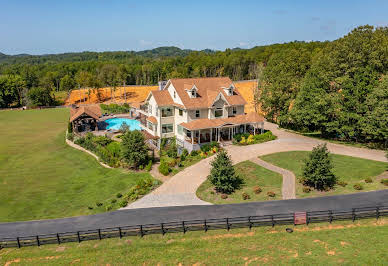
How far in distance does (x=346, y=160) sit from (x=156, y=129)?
98.6 ft

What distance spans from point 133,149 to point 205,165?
10480 mm

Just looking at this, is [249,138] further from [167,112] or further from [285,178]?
[167,112]

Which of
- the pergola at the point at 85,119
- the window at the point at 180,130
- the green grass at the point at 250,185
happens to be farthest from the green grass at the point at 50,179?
the window at the point at 180,130

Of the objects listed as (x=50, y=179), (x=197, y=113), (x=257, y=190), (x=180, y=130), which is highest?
(x=197, y=113)

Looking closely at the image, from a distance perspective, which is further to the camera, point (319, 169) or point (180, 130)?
point (180, 130)

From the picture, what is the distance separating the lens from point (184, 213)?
93.7 feet

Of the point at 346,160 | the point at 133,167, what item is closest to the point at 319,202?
the point at 346,160

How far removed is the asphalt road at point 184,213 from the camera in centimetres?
2712

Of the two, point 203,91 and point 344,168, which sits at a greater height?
point 203,91

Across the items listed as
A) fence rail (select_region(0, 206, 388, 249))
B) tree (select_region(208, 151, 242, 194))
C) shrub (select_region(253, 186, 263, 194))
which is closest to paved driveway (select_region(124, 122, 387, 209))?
tree (select_region(208, 151, 242, 194))

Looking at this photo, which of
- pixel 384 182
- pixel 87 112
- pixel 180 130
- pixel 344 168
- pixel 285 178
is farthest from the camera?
pixel 87 112

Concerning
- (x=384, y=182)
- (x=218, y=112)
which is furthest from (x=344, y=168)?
(x=218, y=112)

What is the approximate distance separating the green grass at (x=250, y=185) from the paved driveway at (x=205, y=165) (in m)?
1.09

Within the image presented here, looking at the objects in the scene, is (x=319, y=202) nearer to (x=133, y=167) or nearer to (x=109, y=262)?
(x=109, y=262)
